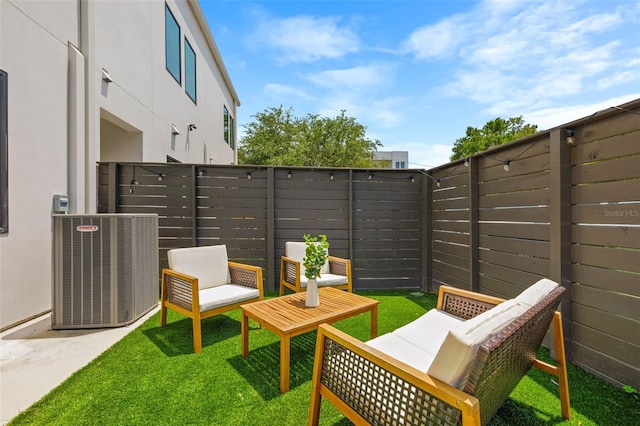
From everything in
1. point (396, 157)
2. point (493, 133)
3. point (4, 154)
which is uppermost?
point (493, 133)

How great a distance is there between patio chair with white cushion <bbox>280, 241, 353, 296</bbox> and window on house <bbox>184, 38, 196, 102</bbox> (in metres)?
6.10

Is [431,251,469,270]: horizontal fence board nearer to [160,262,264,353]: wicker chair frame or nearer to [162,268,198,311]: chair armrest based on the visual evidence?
[160,262,264,353]: wicker chair frame

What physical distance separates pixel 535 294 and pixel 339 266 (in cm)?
258

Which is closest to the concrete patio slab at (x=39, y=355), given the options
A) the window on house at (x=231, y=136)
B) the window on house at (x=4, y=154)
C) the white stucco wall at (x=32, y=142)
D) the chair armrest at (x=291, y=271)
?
the white stucco wall at (x=32, y=142)

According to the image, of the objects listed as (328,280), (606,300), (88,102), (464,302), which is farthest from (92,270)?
(606,300)

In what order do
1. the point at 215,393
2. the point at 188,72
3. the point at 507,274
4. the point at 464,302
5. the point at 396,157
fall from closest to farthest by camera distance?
the point at 215,393, the point at 464,302, the point at 507,274, the point at 188,72, the point at 396,157

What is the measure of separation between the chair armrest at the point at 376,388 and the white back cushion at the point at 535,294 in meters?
0.68

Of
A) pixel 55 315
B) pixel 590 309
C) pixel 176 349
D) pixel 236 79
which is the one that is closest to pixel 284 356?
pixel 176 349

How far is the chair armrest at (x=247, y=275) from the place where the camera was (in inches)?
121

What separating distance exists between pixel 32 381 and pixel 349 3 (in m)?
6.93

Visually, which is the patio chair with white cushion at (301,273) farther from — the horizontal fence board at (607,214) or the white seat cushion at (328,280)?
the horizontal fence board at (607,214)

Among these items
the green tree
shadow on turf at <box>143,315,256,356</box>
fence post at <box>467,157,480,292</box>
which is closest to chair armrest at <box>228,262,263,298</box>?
shadow on turf at <box>143,315,256,356</box>

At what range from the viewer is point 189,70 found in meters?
7.71

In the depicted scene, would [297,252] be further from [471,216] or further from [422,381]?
[422,381]
